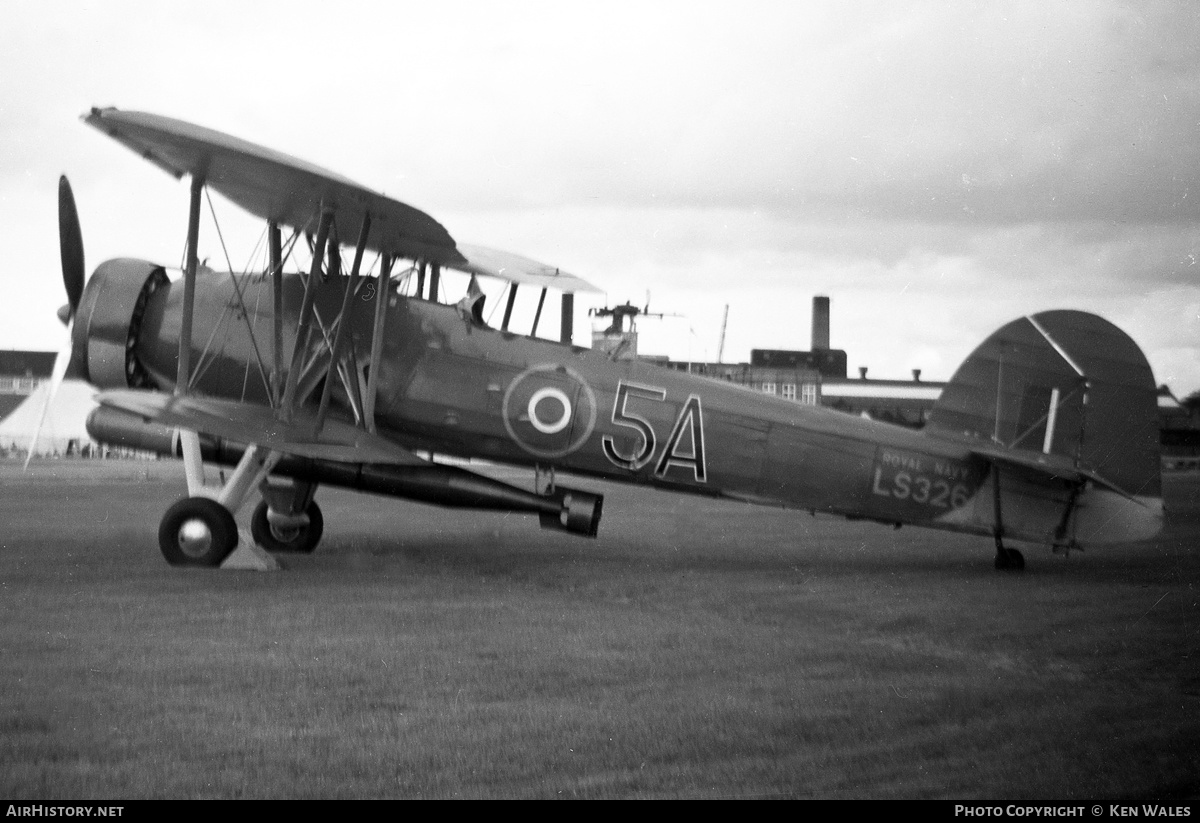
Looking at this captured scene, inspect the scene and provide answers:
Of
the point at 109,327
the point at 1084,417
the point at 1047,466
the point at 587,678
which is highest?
the point at 1084,417

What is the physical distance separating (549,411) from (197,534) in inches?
116

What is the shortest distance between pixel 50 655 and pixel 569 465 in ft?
16.3

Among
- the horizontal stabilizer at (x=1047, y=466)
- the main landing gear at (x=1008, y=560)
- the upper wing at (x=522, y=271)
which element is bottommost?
the main landing gear at (x=1008, y=560)

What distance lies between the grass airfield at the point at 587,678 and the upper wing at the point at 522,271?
2662 millimetres

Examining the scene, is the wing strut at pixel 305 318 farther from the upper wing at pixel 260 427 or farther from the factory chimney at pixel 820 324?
the factory chimney at pixel 820 324

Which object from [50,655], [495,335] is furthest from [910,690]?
[495,335]

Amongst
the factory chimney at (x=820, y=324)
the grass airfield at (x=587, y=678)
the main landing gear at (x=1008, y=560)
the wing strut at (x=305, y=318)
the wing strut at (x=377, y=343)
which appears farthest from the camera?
the factory chimney at (x=820, y=324)

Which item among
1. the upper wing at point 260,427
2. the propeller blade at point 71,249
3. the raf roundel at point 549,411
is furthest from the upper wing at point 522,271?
the propeller blade at point 71,249

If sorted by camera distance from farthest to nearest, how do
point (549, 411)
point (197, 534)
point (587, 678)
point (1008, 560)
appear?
1. point (1008, 560)
2. point (549, 411)
3. point (197, 534)
4. point (587, 678)

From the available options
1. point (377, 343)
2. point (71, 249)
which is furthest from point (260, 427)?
point (71, 249)

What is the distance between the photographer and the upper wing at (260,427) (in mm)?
7918

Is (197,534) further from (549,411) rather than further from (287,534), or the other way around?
(549,411)

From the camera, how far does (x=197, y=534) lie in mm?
8172

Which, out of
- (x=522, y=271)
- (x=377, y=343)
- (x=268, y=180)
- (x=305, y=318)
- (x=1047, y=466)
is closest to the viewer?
(x=268, y=180)
